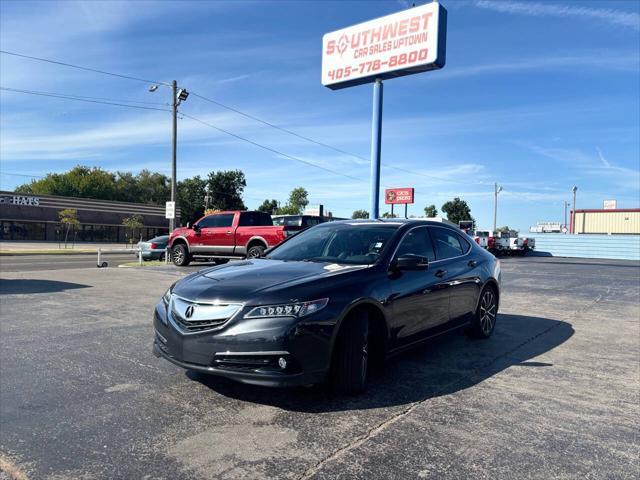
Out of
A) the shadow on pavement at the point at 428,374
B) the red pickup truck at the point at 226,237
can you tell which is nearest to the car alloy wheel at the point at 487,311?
the shadow on pavement at the point at 428,374

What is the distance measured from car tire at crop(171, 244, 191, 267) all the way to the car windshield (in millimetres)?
12400

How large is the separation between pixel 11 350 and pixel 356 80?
1907 cm

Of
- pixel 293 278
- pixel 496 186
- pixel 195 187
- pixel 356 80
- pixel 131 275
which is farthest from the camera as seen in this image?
pixel 195 187

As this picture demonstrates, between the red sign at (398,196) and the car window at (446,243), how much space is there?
50873mm

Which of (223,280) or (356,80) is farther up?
(356,80)

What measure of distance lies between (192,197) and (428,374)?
84435 mm

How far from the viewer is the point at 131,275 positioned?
13.4 metres

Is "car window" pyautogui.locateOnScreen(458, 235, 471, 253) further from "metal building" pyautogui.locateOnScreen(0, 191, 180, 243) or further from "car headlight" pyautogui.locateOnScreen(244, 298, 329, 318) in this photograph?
"metal building" pyautogui.locateOnScreen(0, 191, 180, 243)

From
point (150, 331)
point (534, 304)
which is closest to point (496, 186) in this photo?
point (534, 304)

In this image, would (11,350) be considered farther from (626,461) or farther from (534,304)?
(534,304)

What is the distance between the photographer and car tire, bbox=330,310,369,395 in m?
3.78

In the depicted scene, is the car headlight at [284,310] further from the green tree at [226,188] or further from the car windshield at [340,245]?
the green tree at [226,188]

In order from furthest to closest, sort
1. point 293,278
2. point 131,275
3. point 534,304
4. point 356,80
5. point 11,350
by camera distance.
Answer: point 356,80 < point 131,275 < point 534,304 < point 11,350 < point 293,278

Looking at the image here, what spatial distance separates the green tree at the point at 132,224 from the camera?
181 ft
